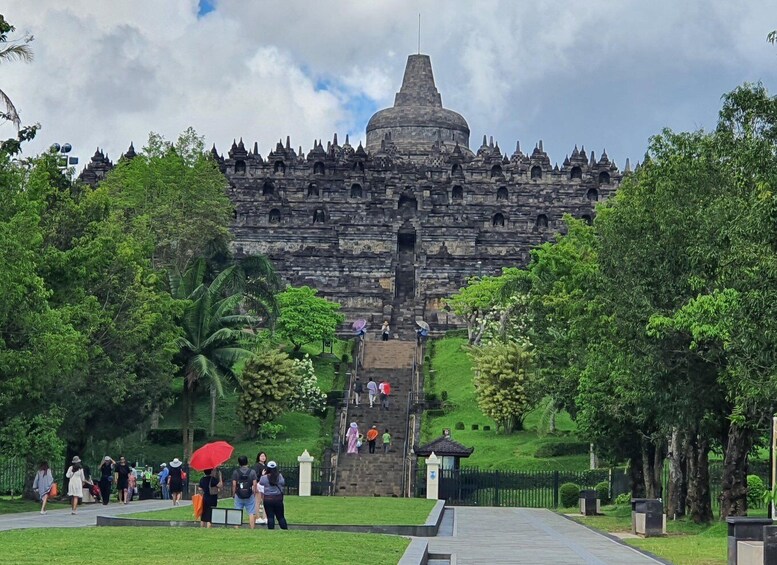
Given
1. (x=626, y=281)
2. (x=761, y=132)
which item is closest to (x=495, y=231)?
(x=626, y=281)

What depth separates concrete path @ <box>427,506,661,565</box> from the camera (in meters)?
25.1

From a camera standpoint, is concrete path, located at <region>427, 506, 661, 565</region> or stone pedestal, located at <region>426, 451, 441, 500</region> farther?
stone pedestal, located at <region>426, 451, 441, 500</region>

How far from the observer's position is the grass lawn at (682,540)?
2658 centimetres

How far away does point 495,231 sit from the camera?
390 feet

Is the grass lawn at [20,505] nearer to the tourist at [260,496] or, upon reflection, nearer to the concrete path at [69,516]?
the concrete path at [69,516]

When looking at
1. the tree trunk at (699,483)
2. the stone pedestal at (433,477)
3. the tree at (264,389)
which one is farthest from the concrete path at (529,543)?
the tree at (264,389)

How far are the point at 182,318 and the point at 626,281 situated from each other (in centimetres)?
2811

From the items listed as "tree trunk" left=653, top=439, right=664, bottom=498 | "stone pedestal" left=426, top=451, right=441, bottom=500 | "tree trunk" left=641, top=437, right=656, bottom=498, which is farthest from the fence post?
"tree trunk" left=653, top=439, right=664, bottom=498

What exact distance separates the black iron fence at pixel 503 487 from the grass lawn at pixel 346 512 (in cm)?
805

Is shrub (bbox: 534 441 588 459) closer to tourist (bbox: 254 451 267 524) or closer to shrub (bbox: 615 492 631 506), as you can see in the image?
shrub (bbox: 615 492 631 506)

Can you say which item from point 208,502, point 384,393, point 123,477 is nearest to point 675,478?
point 123,477

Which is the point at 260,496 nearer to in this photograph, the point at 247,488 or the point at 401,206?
the point at 247,488

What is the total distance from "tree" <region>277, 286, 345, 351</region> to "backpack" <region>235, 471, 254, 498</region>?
50.0m

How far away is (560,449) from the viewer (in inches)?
2437
